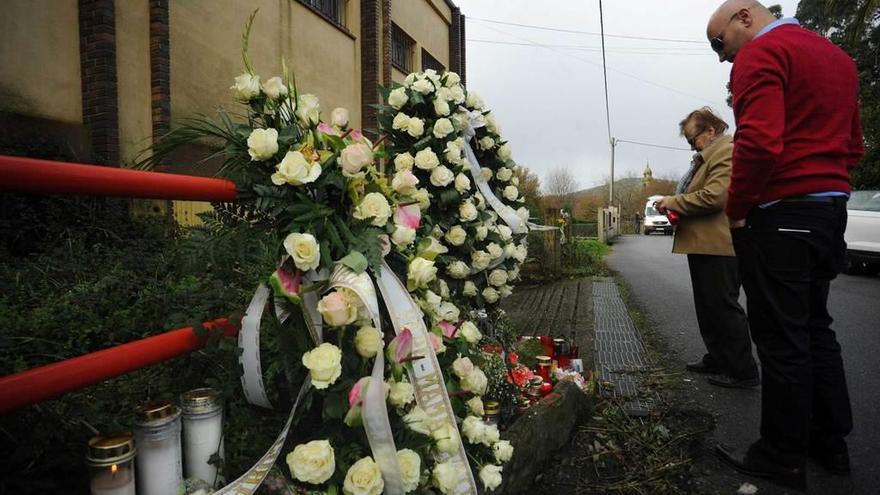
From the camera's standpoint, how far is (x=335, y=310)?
49.4 inches

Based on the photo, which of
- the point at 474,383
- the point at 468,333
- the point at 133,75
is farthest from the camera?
the point at 133,75

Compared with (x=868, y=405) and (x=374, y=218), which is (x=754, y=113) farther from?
(x=868, y=405)

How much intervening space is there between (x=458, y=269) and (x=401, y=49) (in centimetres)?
1238

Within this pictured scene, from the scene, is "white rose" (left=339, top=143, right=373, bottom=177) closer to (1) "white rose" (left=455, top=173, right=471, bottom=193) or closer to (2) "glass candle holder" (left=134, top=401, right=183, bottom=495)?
(2) "glass candle holder" (left=134, top=401, right=183, bottom=495)

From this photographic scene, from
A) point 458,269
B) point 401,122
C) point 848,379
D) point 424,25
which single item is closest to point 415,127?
point 401,122

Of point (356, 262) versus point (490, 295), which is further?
point (490, 295)

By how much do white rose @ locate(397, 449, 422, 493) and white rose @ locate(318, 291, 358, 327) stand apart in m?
0.37

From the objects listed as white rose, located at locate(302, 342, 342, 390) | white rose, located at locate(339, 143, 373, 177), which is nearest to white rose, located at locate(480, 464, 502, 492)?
white rose, located at locate(302, 342, 342, 390)

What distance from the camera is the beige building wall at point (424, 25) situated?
1348 cm

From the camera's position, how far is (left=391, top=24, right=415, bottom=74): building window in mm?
13310

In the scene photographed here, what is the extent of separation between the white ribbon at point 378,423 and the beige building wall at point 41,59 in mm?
5674

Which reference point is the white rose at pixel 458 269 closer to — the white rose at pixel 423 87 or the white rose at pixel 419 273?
the white rose at pixel 423 87

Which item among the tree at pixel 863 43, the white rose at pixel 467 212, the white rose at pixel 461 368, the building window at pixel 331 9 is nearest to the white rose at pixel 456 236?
the white rose at pixel 467 212

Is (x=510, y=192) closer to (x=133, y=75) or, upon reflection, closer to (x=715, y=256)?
(x=715, y=256)
